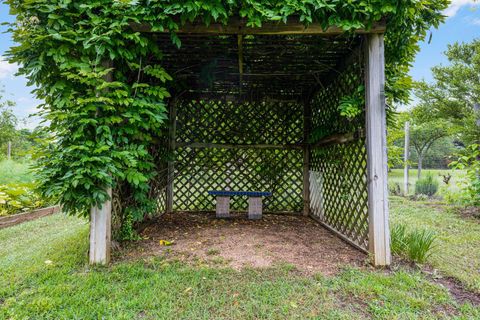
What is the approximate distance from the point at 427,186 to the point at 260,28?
7886mm

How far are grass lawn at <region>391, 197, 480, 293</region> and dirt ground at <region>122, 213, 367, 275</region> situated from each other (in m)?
0.79

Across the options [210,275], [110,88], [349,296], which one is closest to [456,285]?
[349,296]

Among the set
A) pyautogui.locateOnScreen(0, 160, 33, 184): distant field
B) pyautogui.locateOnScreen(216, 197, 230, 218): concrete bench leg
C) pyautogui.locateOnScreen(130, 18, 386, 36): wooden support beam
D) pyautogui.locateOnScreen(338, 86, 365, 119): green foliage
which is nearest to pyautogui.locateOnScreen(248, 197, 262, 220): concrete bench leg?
pyautogui.locateOnScreen(216, 197, 230, 218): concrete bench leg

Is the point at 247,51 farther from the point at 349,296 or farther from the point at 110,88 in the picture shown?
the point at 349,296

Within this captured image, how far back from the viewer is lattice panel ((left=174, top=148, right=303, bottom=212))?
4.70 metres

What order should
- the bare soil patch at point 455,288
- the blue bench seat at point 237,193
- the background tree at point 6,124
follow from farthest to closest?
1. the background tree at point 6,124
2. the blue bench seat at point 237,193
3. the bare soil patch at point 455,288

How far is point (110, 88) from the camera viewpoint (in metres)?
2.37

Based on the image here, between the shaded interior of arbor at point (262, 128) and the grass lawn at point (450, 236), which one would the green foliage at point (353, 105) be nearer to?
the shaded interior of arbor at point (262, 128)

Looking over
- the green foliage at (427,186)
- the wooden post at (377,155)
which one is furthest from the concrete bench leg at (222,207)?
the green foliage at (427,186)

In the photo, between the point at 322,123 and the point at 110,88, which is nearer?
the point at 110,88

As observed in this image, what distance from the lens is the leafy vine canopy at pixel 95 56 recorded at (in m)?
2.10

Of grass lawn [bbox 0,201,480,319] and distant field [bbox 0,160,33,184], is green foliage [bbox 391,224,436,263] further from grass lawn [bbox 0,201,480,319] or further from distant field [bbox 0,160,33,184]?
distant field [bbox 0,160,33,184]

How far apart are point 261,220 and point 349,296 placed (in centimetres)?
237

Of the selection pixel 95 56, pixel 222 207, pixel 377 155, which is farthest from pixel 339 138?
pixel 95 56
